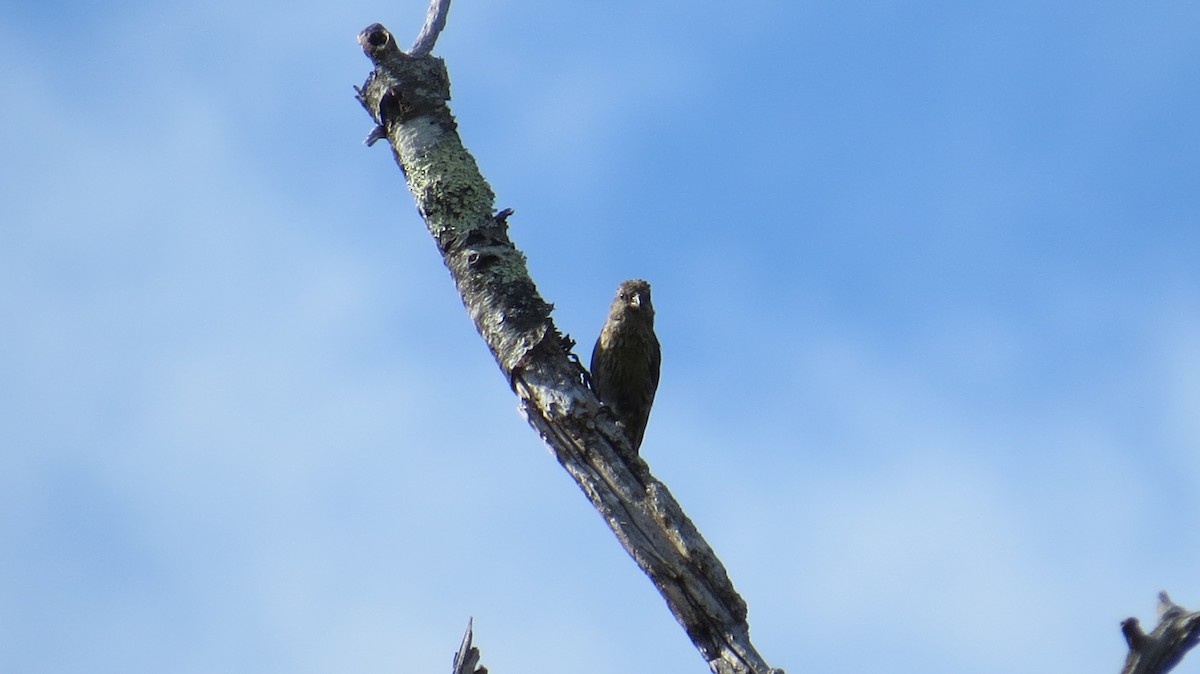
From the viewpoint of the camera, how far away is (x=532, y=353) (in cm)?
609

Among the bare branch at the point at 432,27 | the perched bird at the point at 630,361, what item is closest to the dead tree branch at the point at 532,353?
the bare branch at the point at 432,27

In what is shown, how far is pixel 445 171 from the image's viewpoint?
21.7ft

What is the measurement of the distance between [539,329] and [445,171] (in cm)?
97

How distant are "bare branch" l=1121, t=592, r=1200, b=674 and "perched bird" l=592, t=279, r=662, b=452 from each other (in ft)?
15.6

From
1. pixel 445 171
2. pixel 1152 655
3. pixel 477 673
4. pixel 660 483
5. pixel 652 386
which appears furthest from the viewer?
pixel 652 386

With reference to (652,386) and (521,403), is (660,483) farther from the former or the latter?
(652,386)

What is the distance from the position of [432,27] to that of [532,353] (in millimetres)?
1913

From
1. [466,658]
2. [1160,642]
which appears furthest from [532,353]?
[1160,642]

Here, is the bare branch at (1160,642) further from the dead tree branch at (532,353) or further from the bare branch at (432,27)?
the bare branch at (432,27)

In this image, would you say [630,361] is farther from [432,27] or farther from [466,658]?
[466,658]

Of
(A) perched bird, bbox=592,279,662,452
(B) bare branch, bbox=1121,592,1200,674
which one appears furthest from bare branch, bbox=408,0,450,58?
(B) bare branch, bbox=1121,592,1200,674

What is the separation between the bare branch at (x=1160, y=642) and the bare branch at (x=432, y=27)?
→ 4319 millimetres

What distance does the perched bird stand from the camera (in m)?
8.91

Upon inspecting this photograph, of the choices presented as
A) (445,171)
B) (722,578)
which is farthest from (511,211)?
(722,578)
